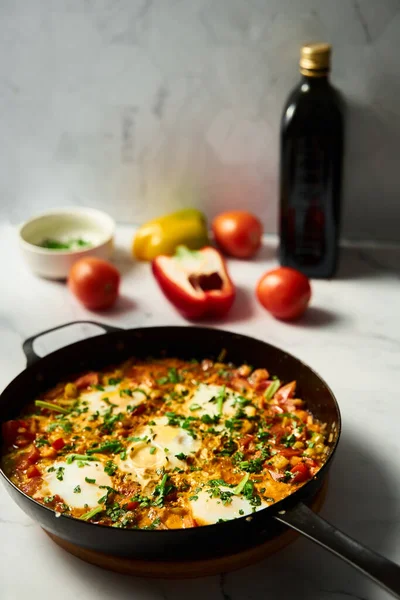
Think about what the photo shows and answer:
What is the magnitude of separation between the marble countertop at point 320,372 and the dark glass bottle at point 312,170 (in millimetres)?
97

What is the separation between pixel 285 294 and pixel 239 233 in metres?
0.33

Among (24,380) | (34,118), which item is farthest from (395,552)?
(34,118)

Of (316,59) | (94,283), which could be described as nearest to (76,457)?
(94,283)

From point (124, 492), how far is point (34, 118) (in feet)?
4.28

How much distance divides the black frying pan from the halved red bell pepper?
0.78 ft

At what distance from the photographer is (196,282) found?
1808 mm

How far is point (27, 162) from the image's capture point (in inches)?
86.4

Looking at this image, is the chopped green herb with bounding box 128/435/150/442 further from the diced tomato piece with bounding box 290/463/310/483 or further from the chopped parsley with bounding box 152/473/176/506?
the diced tomato piece with bounding box 290/463/310/483

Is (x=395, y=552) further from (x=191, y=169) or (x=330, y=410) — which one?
(x=191, y=169)

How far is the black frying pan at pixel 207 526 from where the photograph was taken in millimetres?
961

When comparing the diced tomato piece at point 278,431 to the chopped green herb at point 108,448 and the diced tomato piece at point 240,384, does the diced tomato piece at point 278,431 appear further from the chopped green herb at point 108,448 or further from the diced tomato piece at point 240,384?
the chopped green herb at point 108,448

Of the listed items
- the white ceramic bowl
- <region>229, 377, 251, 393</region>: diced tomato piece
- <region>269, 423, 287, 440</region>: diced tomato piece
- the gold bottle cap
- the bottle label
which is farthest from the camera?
the white ceramic bowl

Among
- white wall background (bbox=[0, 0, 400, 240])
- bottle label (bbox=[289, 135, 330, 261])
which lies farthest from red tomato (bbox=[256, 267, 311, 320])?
white wall background (bbox=[0, 0, 400, 240])

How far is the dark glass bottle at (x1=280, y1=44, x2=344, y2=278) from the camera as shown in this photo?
1706mm
